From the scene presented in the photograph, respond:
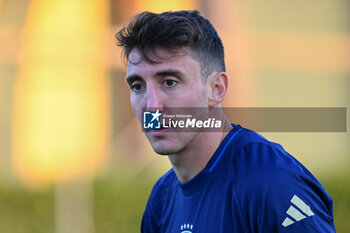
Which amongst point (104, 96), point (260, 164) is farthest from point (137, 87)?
point (104, 96)

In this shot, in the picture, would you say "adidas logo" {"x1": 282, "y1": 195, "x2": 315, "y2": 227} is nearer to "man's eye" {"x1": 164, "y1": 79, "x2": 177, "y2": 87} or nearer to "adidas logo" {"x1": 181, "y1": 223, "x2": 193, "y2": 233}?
"adidas logo" {"x1": 181, "y1": 223, "x2": 193, "y2": 233}

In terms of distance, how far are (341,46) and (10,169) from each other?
459 cm

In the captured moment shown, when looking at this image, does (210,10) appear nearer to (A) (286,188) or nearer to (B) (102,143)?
(B) (102,143)

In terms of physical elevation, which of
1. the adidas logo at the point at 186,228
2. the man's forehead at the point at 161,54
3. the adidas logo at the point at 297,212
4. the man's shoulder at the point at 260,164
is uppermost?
the man's forehead at the point at 161,54

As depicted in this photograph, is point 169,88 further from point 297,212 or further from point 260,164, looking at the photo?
point 297,212

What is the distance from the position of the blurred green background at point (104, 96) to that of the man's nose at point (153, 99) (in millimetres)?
4102

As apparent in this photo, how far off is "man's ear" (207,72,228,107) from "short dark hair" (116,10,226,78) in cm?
3

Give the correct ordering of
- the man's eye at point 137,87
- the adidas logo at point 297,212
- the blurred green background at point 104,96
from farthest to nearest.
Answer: the blurred green background at point 104,96, the man's eye at point 137,87, the adidas logo at point 297,212

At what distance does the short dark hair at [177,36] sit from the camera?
224cm

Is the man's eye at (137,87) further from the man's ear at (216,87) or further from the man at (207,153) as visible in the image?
the man's ear at (216,87)

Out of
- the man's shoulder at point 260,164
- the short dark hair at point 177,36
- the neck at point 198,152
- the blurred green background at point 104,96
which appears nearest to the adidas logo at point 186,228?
the neck at point 198,152

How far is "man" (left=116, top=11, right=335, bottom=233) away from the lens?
6.34ft

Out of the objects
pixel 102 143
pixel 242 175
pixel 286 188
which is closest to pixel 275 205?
pixel 286 188

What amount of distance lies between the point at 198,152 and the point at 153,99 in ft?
1.10
